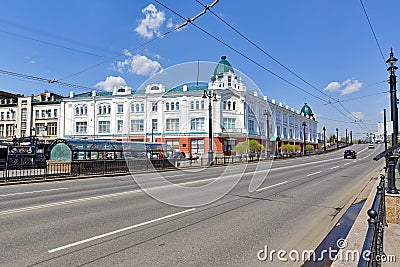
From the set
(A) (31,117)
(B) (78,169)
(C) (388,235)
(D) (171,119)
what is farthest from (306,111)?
(C) (388,235)

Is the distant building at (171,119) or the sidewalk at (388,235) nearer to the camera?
the sidewalk at (388,235)

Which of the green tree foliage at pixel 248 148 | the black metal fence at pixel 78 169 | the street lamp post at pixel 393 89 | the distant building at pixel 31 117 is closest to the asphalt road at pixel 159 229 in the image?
the street lamp post at pixel 393 89

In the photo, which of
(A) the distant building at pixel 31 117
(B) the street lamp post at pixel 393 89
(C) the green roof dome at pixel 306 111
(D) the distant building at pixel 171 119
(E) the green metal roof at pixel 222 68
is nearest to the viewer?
(B) the street lamp post at pixel 393 89

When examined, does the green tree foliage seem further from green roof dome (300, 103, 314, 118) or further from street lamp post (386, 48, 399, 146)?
green roof dome (300, 103, 314, 118)

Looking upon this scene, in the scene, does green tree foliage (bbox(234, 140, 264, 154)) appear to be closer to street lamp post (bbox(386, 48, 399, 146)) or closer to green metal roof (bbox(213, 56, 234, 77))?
green metal roof (bbox(213, 56, 234, 77))

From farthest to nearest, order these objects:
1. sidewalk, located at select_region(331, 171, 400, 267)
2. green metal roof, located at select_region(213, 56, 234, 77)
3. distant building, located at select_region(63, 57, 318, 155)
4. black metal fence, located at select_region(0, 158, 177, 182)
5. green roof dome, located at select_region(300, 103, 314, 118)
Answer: green roof dome, located at select_region(300, 103, 314, 118)
distant building, located at select_region(63, 57, 318, 155)
green metal roof, located at select_region(213, 56, 234, 77)
black metal fence, located at select_region(0, 158, 177, 182)
sidewalk, located at select_region(331, 171, 400, 267)

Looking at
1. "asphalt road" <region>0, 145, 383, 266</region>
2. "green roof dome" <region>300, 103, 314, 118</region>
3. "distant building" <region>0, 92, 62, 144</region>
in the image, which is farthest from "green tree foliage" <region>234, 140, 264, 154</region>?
"green roof dome" <region>300, 103, 314, 118</region>

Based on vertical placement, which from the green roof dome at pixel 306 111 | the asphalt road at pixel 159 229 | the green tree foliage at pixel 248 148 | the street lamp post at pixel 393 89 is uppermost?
the green roof dome at pixel 306 111

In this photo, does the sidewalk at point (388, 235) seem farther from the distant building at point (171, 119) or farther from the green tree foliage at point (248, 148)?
the distant building at point (171, 119)

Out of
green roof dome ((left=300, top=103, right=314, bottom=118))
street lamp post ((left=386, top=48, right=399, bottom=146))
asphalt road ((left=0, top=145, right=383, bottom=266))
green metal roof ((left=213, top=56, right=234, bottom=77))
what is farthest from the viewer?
green roof dome ((left=300, top=103, right=314, bottom=118))

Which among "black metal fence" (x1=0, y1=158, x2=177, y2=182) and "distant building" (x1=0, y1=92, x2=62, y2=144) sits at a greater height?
"distant building" (x1=0, y1=92, x2=62, y2=144)

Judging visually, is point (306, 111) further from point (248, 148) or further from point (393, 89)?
point (393, 89)

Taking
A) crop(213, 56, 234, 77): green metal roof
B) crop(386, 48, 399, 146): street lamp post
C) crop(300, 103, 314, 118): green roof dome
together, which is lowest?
crop(386, 48, 399, 146): street lamp post

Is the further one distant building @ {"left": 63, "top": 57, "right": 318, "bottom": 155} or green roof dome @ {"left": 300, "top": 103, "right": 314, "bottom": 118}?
green roof dome @ {"left": 300, "top": 103, "right": 314, "bottom": 118}
